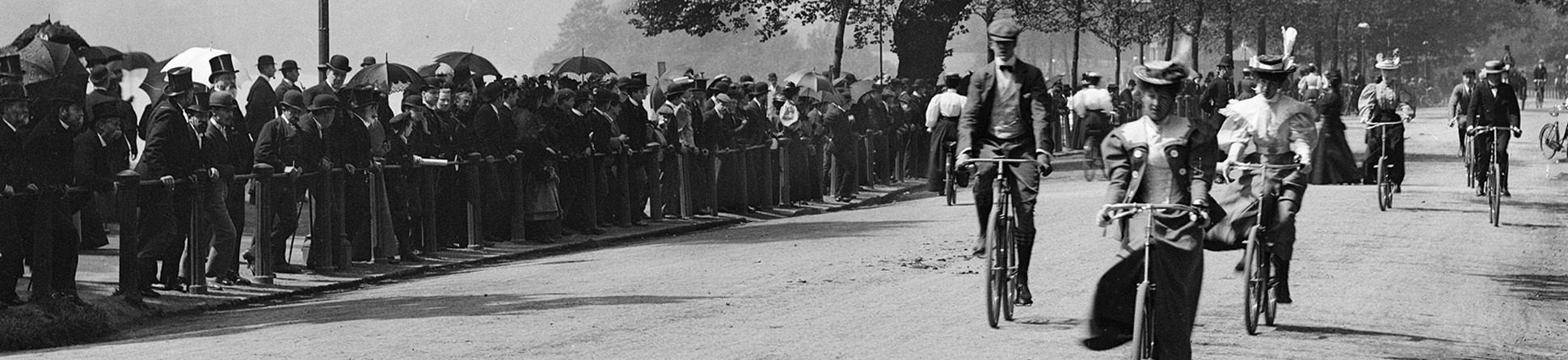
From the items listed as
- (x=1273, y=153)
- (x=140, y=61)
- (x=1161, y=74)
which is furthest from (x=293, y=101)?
(x=140, y=61)

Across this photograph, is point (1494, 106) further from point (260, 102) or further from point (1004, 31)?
point (260, 102)

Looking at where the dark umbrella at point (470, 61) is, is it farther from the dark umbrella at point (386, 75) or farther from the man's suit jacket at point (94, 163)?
the man's suit jacket at point (94, 163)

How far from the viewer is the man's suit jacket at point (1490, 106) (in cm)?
2011

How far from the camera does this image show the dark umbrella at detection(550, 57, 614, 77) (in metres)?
26.4

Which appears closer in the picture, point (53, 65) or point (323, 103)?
point (323, 103)

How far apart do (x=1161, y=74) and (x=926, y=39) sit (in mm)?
28217

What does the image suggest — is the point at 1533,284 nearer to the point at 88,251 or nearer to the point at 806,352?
the point at 806,352

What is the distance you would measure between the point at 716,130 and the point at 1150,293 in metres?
13.6

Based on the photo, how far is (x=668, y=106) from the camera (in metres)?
21.2

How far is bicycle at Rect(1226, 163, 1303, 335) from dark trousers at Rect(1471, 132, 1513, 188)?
8.69 m

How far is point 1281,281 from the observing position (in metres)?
11.5

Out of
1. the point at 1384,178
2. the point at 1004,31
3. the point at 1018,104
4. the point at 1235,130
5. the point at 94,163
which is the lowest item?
the point at 1384,178

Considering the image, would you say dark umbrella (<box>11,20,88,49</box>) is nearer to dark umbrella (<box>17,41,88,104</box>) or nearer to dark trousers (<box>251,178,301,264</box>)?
dark umbrella (<box>17,41,88,104</box>)

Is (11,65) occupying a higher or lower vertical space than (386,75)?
lower
